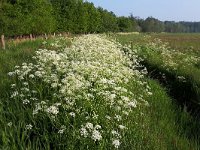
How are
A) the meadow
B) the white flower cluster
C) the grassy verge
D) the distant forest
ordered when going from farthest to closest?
the distant forest → the grassy verge → the white flower cluster → the meadow

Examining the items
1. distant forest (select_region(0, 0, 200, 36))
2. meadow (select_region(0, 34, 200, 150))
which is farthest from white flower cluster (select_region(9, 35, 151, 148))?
distant forest (select_region(0, 0, 200, 36))

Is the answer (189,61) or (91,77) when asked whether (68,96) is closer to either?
(91,77)

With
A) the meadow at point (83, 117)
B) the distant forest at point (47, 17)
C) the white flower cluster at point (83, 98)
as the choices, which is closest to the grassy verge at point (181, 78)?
the meadow at point (83, 117)

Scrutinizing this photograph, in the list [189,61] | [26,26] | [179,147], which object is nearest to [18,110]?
[179,147]

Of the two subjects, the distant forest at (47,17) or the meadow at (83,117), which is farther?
the distant forest at (47,17)

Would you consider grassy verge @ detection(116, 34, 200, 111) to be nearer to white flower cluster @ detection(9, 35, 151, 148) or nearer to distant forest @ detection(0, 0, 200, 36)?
white flower cluster @ detection(9, 35, 151, 148)

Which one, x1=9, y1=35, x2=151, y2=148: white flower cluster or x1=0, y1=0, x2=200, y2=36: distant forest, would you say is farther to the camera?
x1=0, y1=0, x2=200, y2=36: distant forest

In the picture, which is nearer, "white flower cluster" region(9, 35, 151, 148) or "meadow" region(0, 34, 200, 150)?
"meadow" region(0, 34, 200, 150)

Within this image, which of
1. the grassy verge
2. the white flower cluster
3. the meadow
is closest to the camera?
the meadow

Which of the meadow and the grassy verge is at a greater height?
the meadow

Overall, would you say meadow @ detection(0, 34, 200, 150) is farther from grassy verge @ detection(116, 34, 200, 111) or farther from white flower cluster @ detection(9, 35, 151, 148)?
grassy verge @ detection(116, 34, 200, 111)

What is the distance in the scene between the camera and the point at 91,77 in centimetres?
689

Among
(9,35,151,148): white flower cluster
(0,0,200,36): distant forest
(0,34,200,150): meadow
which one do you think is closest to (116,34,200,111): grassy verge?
(0,34,200,150): meadow

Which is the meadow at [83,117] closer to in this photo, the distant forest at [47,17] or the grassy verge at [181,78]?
the grassy verge at [181,78]
